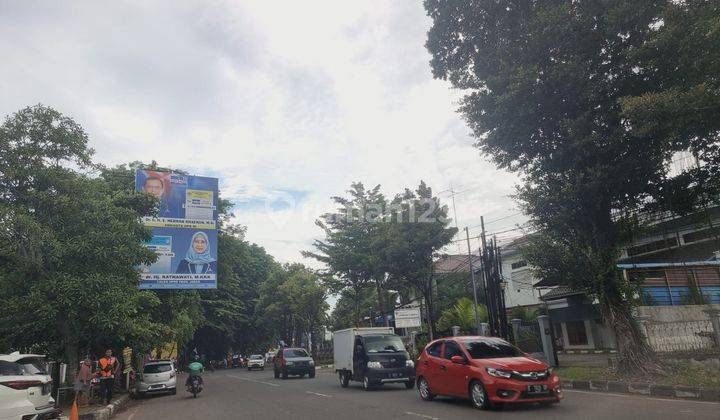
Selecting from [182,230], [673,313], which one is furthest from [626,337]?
[182,230]

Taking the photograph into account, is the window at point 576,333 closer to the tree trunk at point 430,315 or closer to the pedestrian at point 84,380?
the tree trunk at point 430,315

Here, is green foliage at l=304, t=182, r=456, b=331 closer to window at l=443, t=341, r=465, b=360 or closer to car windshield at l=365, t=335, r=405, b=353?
car windshield at l=365, t=335, r=405, b=353

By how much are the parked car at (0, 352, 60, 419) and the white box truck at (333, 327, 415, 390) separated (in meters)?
8.84

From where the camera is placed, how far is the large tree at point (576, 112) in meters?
12.8

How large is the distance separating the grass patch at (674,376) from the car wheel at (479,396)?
510 cm

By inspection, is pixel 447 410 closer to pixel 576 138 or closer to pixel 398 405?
pixel 398 405

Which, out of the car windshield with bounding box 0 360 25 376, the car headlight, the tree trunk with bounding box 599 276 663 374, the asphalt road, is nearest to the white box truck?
the asphalt road

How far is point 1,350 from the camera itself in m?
16.4

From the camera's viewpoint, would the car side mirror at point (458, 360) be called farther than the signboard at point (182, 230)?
No

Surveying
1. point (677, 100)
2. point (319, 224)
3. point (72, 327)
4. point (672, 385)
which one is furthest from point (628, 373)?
point (319, 224)

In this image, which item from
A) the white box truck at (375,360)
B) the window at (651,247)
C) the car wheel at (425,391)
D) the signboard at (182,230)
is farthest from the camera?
the window at (651,247)

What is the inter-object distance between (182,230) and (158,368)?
617cm

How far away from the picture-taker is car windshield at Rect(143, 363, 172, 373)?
1998 centimetres

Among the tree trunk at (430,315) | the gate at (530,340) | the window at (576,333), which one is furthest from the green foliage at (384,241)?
the window at (576,333)
